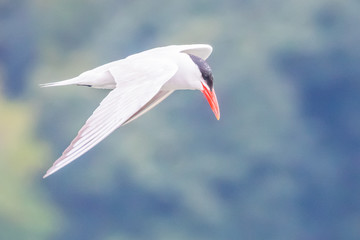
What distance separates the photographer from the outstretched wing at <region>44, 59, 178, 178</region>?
2.60 meters

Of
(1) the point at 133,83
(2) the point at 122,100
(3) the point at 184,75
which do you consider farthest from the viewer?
(3) the point at 184,75

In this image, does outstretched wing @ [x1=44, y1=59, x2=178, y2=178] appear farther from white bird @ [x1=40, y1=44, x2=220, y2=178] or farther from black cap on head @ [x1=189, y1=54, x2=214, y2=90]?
black cap on head @ [x1=189, y1=54, x2=214, y2=90]

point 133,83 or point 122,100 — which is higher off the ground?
point 133,83

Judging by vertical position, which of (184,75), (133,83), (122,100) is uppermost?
(184,75)

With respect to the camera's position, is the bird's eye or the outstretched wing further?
the bird's eye

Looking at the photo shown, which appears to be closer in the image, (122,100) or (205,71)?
(122,100)

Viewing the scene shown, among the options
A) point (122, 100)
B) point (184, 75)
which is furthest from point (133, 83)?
point (184, 75)

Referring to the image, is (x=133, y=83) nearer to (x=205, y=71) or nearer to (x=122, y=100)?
(x=122, y=100)

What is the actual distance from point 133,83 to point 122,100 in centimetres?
18

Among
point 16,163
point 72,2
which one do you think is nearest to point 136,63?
point 16,163

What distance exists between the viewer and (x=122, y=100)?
293 cm

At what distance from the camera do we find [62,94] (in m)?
9.98

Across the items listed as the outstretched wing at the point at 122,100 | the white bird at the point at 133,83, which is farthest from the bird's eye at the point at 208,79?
the outstretched wing at the point at 122,100

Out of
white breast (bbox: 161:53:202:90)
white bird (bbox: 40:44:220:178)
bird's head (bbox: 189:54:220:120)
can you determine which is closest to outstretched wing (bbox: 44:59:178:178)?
white bird (bbox: 40:44:220:178)
